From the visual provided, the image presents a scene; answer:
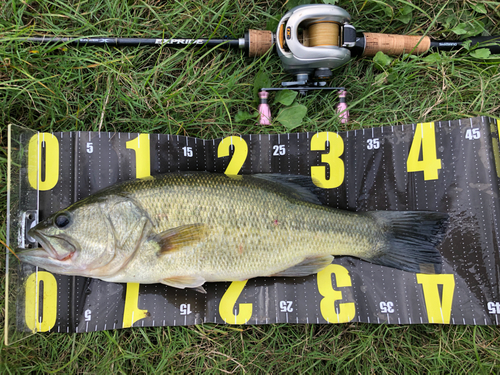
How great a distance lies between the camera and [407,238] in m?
2.42

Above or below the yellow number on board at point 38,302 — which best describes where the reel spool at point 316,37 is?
above

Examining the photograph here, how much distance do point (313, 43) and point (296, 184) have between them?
1139mm

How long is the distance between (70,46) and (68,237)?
169 cm

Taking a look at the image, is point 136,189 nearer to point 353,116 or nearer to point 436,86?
point 353,116

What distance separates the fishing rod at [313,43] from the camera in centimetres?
241

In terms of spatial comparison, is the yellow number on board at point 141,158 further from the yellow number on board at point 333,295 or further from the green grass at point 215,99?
the yellow number on board at point 333,295

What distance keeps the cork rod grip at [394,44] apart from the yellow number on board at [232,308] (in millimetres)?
2345

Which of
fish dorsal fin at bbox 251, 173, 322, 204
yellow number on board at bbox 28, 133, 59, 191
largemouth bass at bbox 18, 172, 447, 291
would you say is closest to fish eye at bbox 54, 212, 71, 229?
largemouth bass at bbox 18, 172, 447, 291

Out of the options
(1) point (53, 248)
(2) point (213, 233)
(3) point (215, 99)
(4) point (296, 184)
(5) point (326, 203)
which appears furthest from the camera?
(3) point (215, 99)

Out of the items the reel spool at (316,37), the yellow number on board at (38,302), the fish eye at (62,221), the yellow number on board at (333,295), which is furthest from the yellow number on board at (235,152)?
the yellow number on board at (38,302)

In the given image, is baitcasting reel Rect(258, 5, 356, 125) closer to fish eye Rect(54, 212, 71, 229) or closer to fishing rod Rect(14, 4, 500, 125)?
fishing rod Rect(14, 4, 500, 125)

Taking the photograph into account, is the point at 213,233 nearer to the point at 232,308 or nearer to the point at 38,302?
the point at 232,308

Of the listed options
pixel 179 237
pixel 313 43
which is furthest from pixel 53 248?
pixel 313 43

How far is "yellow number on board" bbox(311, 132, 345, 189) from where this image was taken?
2627 mm
